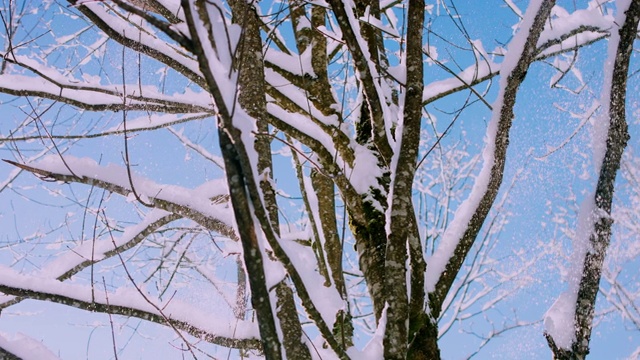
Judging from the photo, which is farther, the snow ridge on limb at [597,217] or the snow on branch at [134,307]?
the snow on branch at [134,307]

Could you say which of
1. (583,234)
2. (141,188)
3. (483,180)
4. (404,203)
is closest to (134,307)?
(141,188)

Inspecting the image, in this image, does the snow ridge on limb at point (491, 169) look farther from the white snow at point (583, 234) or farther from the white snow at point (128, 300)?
the white snow at point (128, 300)

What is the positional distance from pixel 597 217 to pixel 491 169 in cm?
45

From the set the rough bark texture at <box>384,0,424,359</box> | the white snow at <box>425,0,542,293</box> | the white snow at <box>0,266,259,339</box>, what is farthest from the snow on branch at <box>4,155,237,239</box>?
the white snow at <box>425,0,542,293</box>

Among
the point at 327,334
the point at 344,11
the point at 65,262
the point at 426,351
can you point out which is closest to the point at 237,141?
the point at 327,334

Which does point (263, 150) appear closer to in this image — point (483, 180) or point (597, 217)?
point (483, 180)

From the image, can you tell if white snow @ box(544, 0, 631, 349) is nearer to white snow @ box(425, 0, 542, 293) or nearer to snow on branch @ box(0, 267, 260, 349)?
white snow @ box(425, 0, 542, 293)

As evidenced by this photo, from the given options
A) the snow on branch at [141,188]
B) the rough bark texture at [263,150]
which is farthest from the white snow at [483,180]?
the snow on branch at [141,188]

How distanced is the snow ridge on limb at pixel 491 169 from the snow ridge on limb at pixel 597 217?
10.5 inches

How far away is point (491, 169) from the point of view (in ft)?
6.25

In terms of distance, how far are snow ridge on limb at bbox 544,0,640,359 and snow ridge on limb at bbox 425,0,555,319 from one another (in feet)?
0.87

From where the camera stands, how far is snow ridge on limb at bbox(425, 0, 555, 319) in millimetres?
1814

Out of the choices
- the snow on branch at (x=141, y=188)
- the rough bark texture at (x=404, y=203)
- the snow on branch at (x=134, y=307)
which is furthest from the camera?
the snow on branch at (x=141, y=188)

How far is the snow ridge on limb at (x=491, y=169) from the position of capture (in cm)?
181
